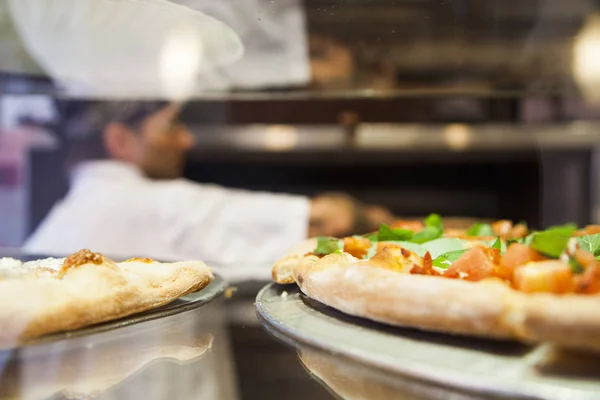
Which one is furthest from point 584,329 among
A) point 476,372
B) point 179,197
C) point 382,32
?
point 179,197

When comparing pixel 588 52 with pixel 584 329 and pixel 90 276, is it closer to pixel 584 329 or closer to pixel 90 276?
pixel 584 329

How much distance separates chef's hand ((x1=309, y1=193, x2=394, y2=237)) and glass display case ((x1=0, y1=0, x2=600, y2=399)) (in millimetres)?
16

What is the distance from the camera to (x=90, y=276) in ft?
2.21

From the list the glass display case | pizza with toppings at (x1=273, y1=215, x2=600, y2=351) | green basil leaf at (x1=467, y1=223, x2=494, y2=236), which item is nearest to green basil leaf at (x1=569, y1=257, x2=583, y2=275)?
pizza with toppings at (x1=273, y1=215, x2=600, y2=351)

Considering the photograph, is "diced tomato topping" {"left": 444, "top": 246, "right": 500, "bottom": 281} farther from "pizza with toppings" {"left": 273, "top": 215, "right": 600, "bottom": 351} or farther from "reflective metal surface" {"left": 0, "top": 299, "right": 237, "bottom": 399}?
"reflective metal surface" {"left": 0, "top": 299, "right": 237, "bottom": 399}

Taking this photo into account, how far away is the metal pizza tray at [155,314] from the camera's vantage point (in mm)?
590

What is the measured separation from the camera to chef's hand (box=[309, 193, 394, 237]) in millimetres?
1987

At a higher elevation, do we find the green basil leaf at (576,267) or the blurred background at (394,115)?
the blurred background at (394,115)

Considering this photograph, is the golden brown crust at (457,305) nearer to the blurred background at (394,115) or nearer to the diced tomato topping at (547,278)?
the diced tomato topping at (547,278)

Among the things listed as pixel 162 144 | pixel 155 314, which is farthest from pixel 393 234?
pixel 162 144

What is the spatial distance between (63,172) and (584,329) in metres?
1.87

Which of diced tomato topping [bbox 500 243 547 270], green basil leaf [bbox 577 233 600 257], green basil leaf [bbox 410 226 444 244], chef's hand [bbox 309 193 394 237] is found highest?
diced tomato topping [bbox 500 243 547 270]

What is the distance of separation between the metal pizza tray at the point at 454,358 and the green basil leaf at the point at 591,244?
268 mm

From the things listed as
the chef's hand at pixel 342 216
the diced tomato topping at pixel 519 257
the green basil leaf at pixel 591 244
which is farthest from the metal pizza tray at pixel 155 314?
the chef's hand at pixel 342 216
